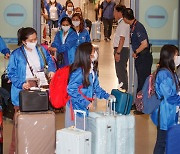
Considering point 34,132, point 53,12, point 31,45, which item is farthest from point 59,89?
point 53,12

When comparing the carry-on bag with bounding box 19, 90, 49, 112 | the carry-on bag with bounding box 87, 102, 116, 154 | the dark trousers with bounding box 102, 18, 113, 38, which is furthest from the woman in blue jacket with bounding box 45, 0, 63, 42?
the carry-on bag with bounding box 87, 102, 116, 154

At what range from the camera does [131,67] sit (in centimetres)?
963

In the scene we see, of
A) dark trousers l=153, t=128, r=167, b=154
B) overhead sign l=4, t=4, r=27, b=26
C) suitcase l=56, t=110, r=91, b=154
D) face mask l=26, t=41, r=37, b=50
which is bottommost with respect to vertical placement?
dark trousers l=153, t=128, r=167, b=154

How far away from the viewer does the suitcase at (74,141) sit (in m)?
4.74

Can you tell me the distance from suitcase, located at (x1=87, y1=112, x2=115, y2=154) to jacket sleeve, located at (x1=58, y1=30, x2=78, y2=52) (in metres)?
3.80

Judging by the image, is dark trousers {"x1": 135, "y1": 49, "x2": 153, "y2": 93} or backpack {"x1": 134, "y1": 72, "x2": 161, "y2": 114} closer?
backpack {"x1": 134, "y1": 72, "x2": 161, "y2": 114}

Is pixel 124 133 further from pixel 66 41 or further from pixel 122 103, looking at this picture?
pixel 66 41

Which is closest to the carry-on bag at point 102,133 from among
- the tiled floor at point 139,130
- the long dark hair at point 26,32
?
the long dark hair at point 26,32

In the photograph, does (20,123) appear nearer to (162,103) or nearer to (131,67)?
(162,103)

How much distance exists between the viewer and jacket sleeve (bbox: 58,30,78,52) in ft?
29.1

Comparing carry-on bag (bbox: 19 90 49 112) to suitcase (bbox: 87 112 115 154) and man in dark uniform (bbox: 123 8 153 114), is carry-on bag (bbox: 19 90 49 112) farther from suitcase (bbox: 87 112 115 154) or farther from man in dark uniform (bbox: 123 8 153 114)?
man in dark uniform (bbox: 123 8 153 114)

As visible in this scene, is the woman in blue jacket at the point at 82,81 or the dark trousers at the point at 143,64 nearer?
the woman in blue jacket at the point at 82,81

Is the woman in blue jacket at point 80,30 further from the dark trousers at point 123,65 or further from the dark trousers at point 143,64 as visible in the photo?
the dark trousers at point 143,64

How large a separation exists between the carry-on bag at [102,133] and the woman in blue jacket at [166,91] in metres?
→ 0.53
